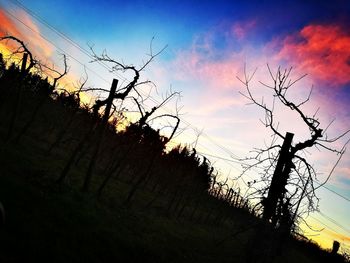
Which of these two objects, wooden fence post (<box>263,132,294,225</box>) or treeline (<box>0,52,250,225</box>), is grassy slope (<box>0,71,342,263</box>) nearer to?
wooden fence post (<box>263,132,294,225</box>)

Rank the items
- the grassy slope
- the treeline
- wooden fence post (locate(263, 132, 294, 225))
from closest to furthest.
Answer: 1. the grassy slope
2. wooden fence post (locate(263, 132, 294, 225))
3. the treeline

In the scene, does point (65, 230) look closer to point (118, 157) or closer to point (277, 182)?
point (277, 182)

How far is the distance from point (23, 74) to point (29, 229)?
19329 millimetres

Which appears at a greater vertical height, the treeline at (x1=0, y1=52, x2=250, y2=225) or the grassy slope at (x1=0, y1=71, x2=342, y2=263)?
the treeline at (x1=0, y1=52, x2=250, y2=225)

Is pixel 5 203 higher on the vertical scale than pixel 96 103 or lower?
lower

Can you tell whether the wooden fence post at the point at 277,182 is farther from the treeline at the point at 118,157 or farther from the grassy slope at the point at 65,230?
the treeline at the point at 118,157

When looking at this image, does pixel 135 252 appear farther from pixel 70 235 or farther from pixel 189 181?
pixel 189 181

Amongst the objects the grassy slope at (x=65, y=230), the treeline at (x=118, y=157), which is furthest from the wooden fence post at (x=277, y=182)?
the treeline at (x=118, y=157)

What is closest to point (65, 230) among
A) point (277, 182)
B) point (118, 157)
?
point (277, 182)

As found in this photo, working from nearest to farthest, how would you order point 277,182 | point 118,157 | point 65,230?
point 65,230 → point 277,182 → point 118,157

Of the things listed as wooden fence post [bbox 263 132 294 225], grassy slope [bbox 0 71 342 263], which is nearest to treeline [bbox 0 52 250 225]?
grassy slope [bbox 0 71 342 263]

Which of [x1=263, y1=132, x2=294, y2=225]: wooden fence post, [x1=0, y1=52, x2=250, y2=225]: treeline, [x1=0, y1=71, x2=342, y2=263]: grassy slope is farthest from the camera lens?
[x1=0, y1=52, x2=250, y2=225]: treeline

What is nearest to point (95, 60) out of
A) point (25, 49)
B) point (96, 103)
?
point (96, 103)

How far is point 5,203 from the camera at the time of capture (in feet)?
36.2
